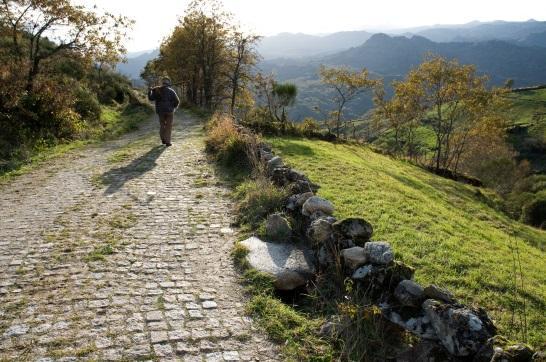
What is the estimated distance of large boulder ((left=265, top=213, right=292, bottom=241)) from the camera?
736 cm

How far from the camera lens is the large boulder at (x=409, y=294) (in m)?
4.65

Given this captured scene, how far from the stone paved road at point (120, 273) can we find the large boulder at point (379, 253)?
1.66 meters

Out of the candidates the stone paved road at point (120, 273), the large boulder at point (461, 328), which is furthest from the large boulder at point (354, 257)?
the stone paved road at point (120, 273)

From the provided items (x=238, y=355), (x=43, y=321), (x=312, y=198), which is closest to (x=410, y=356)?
(x=238, y=355)

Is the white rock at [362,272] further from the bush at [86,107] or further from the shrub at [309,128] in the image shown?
the shrub at [309,128]

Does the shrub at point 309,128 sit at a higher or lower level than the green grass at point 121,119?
lower

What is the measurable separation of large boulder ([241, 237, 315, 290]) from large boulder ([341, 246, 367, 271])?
657 millimetres

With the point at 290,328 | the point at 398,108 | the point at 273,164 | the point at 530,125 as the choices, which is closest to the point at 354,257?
the point at 290,328

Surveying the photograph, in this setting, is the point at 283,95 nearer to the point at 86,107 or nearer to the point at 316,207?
the point at 86,107

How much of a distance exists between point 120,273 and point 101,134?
1383cm

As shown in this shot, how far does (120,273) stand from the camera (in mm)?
6148

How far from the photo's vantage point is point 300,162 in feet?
48.6

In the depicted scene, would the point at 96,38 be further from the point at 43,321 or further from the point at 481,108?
the point at 481,108

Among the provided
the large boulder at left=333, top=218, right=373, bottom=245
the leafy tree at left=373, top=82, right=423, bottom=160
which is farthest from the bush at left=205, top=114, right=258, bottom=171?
the leafy tree at left=373, top=82, right=423, bottom=160
